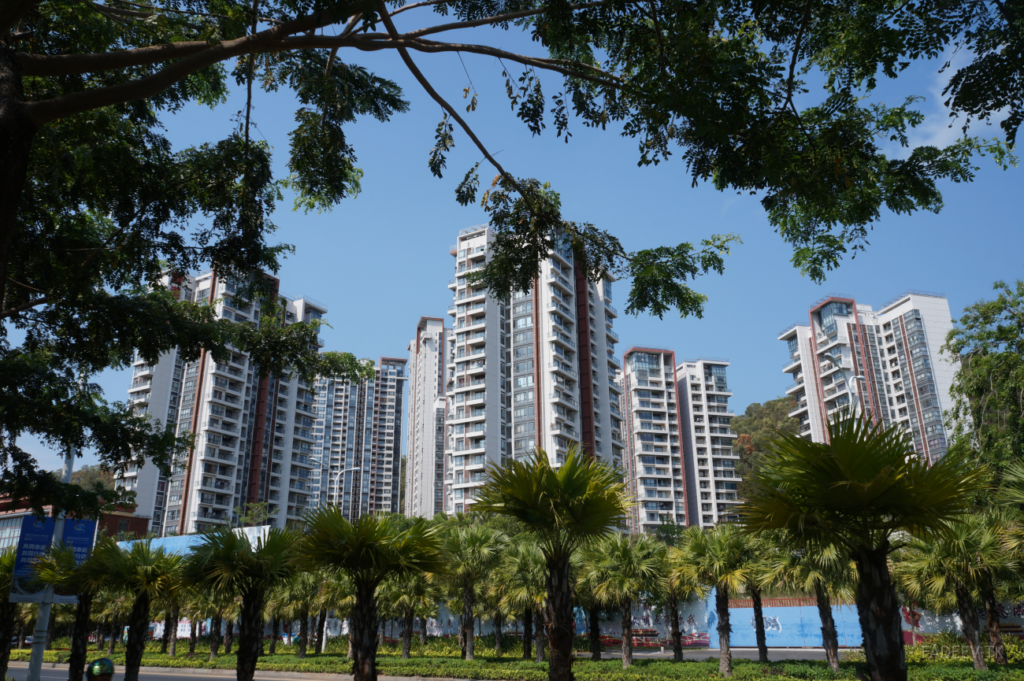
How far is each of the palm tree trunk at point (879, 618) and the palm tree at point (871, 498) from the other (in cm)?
1

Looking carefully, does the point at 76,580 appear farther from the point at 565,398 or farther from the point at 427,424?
the point at 427,424

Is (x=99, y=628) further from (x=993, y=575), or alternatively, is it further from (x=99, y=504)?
(x=993, y=575)

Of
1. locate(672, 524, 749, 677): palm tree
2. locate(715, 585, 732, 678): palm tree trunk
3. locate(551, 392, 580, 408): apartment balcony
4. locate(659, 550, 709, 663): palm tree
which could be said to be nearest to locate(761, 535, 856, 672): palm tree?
locate(672, 524, 749, 677): palm tree

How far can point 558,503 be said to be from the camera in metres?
11.6

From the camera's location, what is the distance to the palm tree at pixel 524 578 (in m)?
28.6

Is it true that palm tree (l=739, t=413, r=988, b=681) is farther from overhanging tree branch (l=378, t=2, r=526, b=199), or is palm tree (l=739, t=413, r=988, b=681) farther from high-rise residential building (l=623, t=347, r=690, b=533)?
high-rise residential building (l=623, t=347, r=690, b=533)

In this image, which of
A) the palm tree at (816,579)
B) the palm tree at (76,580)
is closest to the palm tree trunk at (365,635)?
the palm tree at (76,580)

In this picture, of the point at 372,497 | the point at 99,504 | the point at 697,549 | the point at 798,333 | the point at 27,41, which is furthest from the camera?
the point at 372,497

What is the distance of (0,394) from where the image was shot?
1419 centimetres

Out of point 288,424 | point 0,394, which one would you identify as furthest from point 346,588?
point 288,424

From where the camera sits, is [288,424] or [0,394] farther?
[288,424]

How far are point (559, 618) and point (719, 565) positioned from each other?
46.9 ft

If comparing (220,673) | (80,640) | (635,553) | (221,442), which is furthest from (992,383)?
(221,442)

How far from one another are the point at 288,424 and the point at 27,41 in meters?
Answer: 96.2
